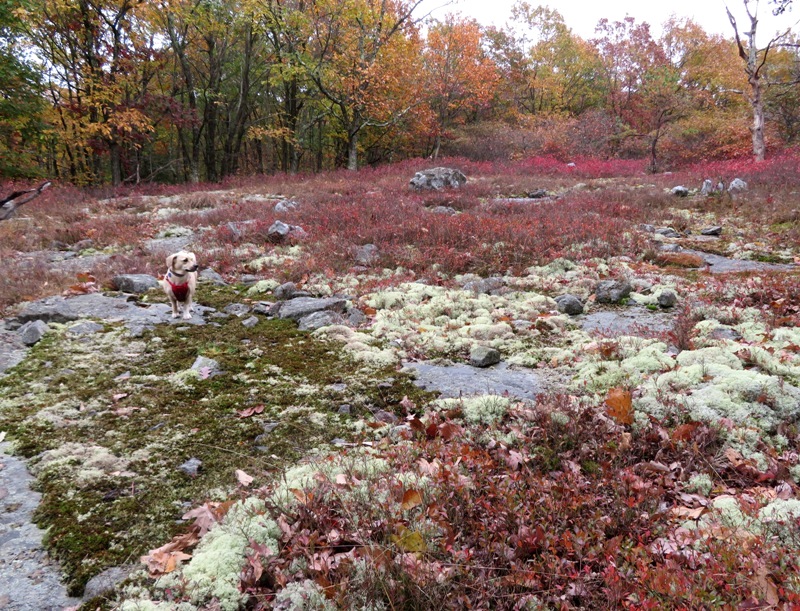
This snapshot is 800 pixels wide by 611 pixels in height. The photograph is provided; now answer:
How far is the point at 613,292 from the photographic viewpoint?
24.0ft

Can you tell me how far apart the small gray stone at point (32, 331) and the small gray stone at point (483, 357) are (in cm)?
557

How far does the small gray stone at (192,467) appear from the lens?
3499 mm

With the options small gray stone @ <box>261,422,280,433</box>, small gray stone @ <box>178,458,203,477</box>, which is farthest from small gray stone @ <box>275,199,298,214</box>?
small gray stone @ <box>178,458,203,477</box>

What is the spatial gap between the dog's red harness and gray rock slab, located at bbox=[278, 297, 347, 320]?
1.42 metres

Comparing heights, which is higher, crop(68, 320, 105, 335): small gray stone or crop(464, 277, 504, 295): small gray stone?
crop(464, 277, 504, 295): small gray stone

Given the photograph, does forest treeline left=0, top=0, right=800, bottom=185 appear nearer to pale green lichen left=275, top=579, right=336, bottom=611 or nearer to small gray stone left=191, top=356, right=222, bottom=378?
small gray stone left=191, top=356, right=222, bottom=378

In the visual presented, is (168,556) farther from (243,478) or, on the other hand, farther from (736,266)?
(736,266)

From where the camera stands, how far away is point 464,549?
2.61 meters

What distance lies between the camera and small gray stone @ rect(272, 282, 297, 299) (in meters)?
8.18

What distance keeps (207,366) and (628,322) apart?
563 centimetres

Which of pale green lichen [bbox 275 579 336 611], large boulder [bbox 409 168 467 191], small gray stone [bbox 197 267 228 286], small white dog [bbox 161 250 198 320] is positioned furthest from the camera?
large boulder [bbox 409 168 467 191]

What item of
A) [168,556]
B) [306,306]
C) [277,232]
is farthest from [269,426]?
[277,232]

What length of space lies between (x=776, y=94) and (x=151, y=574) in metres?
41.0

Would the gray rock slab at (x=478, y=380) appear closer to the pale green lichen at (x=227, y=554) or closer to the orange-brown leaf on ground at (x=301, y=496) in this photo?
the orange-brown leaf on ground at (x=301, y=496)
